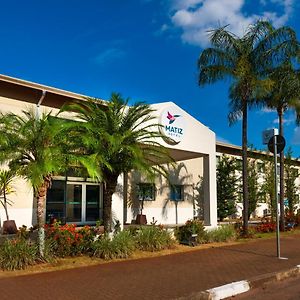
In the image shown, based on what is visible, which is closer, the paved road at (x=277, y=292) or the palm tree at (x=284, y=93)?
the paved road at (x=277, y=292)

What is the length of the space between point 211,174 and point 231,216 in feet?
44.8

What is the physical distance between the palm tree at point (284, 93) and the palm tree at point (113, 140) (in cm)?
933

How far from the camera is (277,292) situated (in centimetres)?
862

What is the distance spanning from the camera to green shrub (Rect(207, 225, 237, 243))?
16.7 m

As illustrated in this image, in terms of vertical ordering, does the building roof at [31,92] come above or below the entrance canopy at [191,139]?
above

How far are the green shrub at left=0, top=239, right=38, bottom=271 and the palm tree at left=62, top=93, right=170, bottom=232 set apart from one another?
276 centimetres

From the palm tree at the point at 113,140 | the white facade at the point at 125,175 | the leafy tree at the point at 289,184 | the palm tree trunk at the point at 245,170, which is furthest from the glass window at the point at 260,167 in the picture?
the palm tree at the point at 113,140

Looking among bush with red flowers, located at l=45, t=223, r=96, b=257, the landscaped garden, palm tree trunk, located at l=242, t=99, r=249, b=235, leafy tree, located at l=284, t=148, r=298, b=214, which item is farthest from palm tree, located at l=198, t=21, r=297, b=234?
leafy tree, located at l=284, t=148, r=298, b=214

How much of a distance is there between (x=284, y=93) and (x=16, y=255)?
16187 mm

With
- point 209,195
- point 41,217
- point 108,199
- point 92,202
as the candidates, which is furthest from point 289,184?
point 41,217

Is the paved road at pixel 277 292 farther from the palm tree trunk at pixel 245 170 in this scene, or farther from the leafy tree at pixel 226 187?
the leafy tree at pixel 226 187

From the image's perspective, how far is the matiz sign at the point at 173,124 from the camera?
56.7 ft

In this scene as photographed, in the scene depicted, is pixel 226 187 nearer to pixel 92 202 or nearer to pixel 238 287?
pixel 92 202

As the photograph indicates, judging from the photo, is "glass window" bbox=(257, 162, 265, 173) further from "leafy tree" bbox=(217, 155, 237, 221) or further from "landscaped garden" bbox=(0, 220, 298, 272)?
"landscaped garden" bbox=(0, 220, 298, 272)
